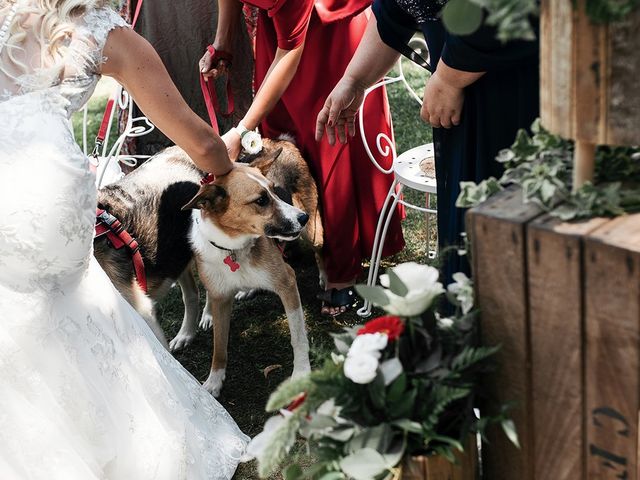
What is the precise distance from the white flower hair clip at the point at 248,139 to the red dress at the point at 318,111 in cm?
44

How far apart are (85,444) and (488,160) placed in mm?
1486

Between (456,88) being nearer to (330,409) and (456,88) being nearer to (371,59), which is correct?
(371,59)

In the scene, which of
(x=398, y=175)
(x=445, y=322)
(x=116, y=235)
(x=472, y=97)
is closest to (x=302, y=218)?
(x=398, y=175)

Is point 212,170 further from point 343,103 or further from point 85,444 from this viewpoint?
point 85,444

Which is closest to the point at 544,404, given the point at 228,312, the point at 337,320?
the point at 228,312

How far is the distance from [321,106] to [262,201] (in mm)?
888

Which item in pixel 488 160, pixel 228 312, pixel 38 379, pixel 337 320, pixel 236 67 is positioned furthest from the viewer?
pixel 236 67

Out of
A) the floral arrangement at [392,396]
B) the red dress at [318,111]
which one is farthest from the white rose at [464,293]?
the red dress at [318,111]

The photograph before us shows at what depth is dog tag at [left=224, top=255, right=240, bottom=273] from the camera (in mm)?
3484

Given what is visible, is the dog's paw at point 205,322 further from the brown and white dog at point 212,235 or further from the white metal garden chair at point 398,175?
the white metal garden chair at point 398,175

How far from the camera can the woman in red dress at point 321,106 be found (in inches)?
141

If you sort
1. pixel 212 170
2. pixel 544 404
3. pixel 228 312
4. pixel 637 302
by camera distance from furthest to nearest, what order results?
1. pixel 228 312
2. pixel 212 170
3. pixel 544 404
4. pixel 637 302

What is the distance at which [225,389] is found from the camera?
12.3ft

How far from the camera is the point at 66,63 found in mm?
2244
